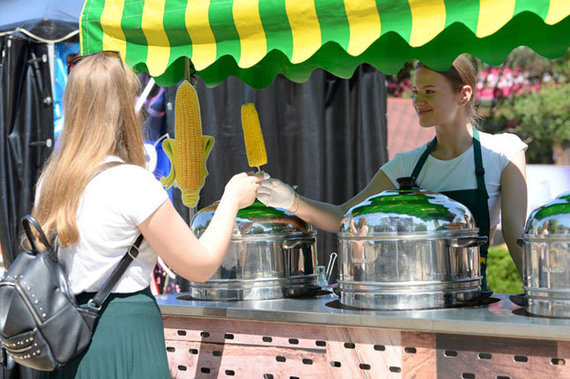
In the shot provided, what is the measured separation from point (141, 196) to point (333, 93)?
9.18ft

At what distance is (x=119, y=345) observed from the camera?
1901 millimetres

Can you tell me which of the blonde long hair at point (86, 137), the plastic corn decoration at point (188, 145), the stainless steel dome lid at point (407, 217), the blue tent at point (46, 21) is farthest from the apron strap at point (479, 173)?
the blue tent at point (46, 21)

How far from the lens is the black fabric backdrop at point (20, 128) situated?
4598mm

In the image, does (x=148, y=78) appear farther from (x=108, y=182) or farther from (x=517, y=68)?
(x=517, y=68)

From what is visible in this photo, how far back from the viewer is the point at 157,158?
437 cm

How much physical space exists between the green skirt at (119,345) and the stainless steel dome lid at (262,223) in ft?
2.22

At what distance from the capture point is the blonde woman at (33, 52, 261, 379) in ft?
6.06

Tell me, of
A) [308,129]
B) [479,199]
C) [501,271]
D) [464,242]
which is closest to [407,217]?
[464,242]

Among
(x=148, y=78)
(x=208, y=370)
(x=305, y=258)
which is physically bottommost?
(x=208, y=370)

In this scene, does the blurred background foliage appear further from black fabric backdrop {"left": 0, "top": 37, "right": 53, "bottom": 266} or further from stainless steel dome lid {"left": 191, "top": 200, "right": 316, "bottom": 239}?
stainless steel dome lid {"left": 191, "top": 200, "right": 316, "bottom": 239}

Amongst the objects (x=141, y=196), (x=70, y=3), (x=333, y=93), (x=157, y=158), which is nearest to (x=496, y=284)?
(x=333, y=93)

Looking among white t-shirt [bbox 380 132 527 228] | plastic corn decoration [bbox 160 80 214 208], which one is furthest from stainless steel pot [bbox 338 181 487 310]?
plastic corn decoration [bbox 160 80 214 208]

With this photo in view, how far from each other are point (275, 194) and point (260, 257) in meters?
0.23

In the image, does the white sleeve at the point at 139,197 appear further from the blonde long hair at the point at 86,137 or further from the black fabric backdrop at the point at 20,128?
the black fabric backdrop at the point at 20,128
